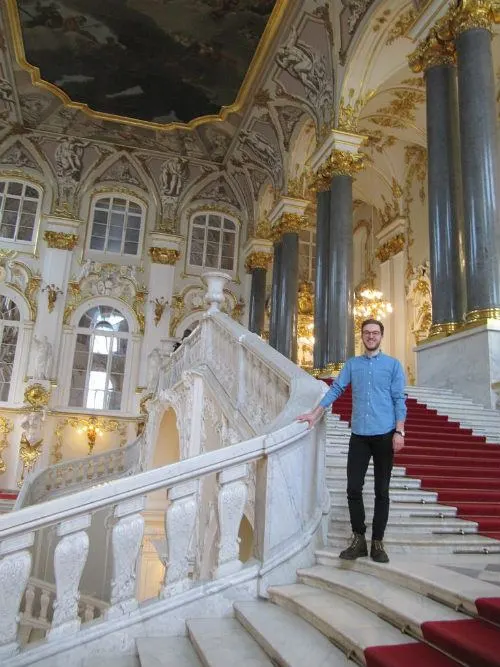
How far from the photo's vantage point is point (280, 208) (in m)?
16.4

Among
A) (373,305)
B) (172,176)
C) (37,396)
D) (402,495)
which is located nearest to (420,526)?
(402,495)

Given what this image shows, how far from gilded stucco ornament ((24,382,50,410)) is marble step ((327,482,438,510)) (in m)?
13.6

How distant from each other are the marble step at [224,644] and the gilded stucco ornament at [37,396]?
14325mm

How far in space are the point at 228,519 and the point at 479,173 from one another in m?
6.85

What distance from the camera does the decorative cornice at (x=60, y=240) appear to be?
57.5 ft

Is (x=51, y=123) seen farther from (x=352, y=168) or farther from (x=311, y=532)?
(x=311, y=532)

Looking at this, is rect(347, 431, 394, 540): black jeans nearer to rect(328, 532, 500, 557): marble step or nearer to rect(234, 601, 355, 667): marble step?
rect(328, 532, 500, 557): marble step

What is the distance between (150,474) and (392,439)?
1.42 m

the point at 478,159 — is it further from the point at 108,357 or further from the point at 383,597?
the point at 108,357

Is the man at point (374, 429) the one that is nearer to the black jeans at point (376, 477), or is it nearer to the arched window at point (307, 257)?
the black jeans at point (376, 477)

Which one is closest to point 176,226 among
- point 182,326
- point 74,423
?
point 182,326

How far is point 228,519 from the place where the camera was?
3.04 m

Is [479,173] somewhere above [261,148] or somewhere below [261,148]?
below

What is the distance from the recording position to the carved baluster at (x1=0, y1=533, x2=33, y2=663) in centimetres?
240
